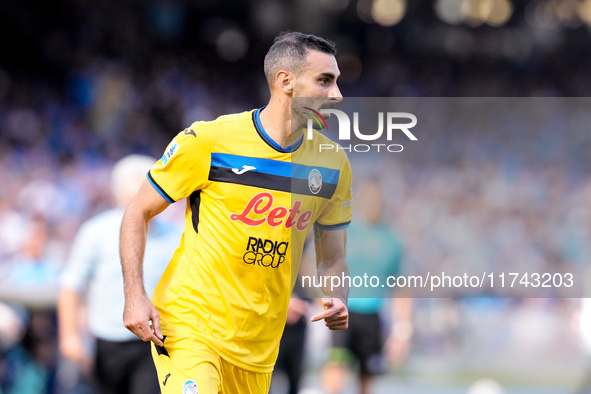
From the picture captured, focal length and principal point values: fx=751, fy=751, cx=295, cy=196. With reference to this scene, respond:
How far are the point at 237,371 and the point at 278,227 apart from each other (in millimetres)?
688

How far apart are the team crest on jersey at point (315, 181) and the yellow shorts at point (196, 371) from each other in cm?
90

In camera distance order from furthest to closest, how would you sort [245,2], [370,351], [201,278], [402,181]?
[245,2]
[370,351]
[402,181]
[201,278]

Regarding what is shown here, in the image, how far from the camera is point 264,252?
11.3 feet

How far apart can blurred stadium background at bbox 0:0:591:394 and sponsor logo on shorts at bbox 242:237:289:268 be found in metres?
2.72

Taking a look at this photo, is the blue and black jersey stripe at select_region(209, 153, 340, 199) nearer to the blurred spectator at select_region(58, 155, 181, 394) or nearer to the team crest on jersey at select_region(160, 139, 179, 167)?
the team crest on jersey at select_region(160, 139, 179, 167)

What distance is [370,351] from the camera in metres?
7.02

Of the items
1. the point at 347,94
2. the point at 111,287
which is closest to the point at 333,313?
the point at 111,287

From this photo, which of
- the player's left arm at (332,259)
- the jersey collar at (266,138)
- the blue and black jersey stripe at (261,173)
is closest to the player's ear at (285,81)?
the jersey collar at (266,138)

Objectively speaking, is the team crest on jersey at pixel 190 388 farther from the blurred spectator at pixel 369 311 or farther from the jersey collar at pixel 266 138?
the blurred spectator at pixel 369 311

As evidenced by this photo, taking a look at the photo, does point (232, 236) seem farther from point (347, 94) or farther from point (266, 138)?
point (347, 94)

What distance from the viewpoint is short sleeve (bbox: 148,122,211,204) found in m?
3.32

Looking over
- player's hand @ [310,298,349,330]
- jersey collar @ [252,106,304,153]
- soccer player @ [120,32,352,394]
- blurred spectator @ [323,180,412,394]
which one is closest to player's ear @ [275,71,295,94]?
soccer player @ [120,32,352,394]

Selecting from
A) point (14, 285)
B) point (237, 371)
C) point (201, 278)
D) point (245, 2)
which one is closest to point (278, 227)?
point (201, 278)

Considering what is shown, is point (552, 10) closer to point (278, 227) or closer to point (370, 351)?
point (370, 351)
